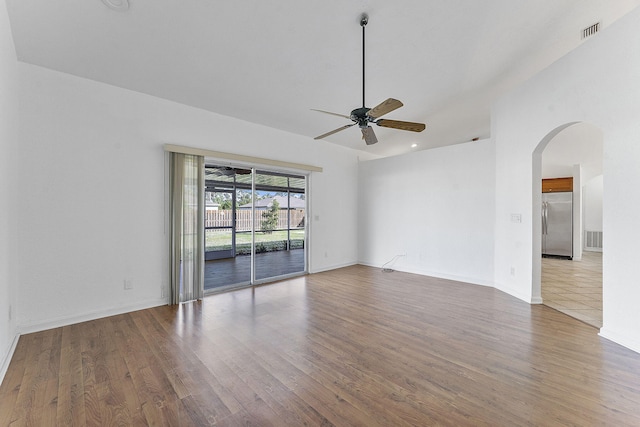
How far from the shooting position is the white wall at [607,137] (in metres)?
2.54

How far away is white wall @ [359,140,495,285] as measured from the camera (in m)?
4.80

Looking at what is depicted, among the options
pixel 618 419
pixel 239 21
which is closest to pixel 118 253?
pixel 239 21

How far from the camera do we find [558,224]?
7266 mm

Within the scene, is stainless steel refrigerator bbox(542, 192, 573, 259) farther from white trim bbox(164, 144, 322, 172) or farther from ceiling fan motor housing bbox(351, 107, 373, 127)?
ceiling fan motor housing bbox(351, 107, 373, 127)

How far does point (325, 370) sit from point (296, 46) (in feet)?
11.3

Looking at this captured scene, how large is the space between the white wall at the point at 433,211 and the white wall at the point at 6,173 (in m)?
5.85

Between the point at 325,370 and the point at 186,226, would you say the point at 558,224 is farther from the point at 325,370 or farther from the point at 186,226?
the point at 186,226

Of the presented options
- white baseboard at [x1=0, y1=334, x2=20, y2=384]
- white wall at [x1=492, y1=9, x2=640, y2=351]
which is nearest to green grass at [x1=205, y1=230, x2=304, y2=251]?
white baseboard at [x1=0, y1=334, x2=20, y2=384]

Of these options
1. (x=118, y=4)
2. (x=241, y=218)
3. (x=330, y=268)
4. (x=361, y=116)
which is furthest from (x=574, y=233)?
(x=118, y=4)

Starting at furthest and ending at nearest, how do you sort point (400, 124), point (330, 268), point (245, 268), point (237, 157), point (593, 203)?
point (593, 203) → point (330, 268) → point (245, 268) → point (237, 157) → point (400, 124)

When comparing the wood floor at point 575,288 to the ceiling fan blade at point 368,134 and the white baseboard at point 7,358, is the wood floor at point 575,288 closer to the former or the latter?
the ceiling fan blade at point 368,134

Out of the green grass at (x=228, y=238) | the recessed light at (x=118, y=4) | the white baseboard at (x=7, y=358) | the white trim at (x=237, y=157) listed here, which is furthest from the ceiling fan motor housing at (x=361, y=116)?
the green grass at (x=228, y=238)

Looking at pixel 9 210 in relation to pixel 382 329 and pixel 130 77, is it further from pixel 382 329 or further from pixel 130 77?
pixel 382 329

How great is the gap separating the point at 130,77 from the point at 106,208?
5.46 feet
